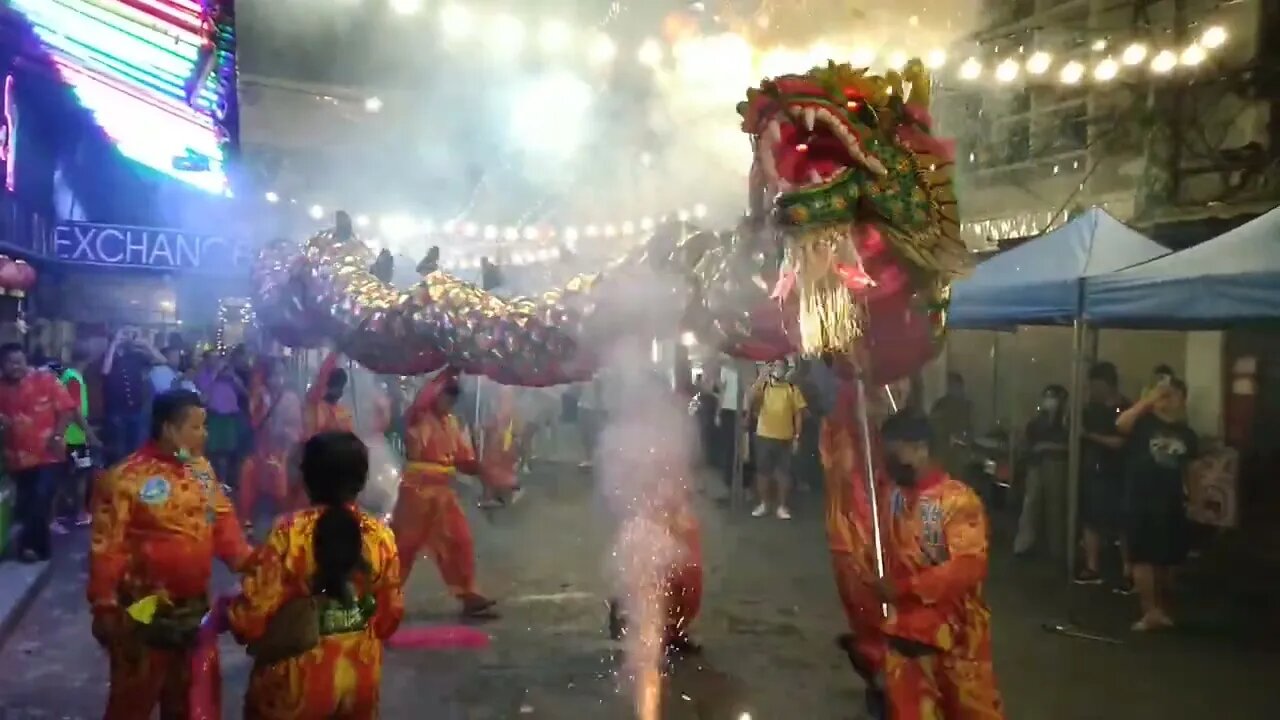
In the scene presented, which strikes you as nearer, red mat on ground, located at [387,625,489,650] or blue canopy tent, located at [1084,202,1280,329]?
blue canopy tent, located at [1084,202,1280,329]

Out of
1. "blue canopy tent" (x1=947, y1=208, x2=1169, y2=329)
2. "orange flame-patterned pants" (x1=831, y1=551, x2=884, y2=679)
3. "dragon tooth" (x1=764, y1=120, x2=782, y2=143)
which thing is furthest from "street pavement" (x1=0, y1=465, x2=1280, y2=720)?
"dragon tooth" (x1=764, y1=120, x2=782, y2=143)

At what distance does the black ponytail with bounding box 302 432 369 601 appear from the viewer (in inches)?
109

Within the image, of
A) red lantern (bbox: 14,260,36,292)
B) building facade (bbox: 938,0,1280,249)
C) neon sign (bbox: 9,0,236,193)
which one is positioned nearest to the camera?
neon sign (bbox: 9,0,236,193)

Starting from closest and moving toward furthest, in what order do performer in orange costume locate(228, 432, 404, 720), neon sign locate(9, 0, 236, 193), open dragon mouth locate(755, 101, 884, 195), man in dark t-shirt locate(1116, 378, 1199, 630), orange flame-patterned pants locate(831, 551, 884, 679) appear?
1. performer in orange costume locate(228, 432, 404, 720)
2. open dragon mouth locate(755, 101, 884, 195)
3. orange flame-patterned pants locate(831, 551, 884, 679)
4. man in dark t-shirt locate(1116, 378, 1199, 630)
5. neon sign locate(9, 0, 236, 193)

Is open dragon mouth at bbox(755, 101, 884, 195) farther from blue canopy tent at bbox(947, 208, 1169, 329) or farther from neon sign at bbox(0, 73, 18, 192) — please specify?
neon sign at bbox(0, 73, 18, 192)

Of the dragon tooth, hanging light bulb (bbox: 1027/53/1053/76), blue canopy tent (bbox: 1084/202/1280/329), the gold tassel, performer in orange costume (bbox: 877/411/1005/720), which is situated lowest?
performer in orange costume (bbox: 877/411/1005/720)

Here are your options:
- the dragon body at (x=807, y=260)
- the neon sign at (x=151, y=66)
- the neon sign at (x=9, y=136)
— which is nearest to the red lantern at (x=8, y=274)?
the neon sign at (x=9, y=136)

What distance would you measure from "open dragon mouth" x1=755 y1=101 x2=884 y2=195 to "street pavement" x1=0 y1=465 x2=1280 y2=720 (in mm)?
2643

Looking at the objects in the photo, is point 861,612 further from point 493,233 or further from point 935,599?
point 493,233

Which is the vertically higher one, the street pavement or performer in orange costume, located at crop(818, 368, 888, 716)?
performer in orange costume, located at crop(818, 368, 888, 716)

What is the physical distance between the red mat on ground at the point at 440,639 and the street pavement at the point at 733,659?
0.09 meters

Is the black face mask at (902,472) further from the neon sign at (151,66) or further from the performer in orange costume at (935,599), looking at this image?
the neon sign at (151,66)

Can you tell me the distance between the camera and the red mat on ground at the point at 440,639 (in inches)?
237

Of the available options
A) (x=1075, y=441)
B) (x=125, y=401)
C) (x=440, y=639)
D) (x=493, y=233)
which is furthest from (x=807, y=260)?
(x=493, y=233)
